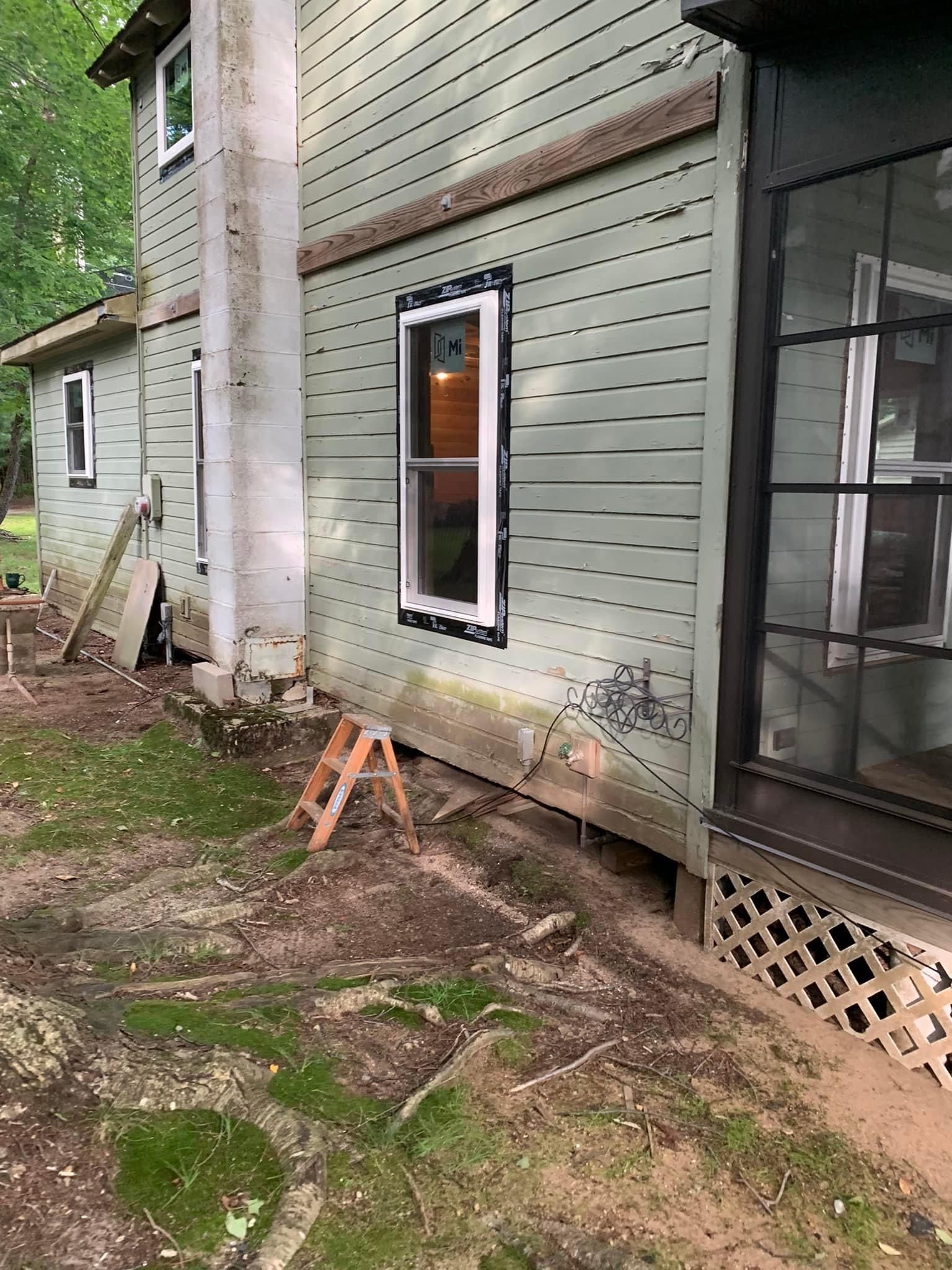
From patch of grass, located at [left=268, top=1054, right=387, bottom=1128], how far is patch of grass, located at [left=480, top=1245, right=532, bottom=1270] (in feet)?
1.72

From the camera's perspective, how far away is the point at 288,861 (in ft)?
14.8

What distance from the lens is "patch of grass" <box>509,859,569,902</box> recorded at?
13.5 ft

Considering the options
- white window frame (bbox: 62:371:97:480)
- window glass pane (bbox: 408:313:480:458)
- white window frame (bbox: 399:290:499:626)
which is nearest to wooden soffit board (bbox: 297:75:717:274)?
white window frame (bbox: 399:290:499:626)

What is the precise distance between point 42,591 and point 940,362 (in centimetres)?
1262

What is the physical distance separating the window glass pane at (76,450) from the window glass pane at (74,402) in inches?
5.3

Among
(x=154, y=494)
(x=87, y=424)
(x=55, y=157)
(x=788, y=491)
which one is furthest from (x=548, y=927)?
(x=55, y=157)

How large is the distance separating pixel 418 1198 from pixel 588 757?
216 cm

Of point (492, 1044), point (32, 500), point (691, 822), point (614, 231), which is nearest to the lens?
point (492, 1044)

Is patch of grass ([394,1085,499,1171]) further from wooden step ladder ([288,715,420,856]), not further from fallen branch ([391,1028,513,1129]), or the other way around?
wooden step ladder ([288,715,420,856])

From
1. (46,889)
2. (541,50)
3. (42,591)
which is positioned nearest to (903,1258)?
(46,889)

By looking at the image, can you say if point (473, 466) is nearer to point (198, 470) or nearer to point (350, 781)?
point (350, 781)

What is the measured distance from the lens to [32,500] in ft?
112

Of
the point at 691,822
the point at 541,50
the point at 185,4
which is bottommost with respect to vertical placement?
the point at 691,822

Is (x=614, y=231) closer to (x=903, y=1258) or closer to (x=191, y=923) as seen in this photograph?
(x=191, y=923)
